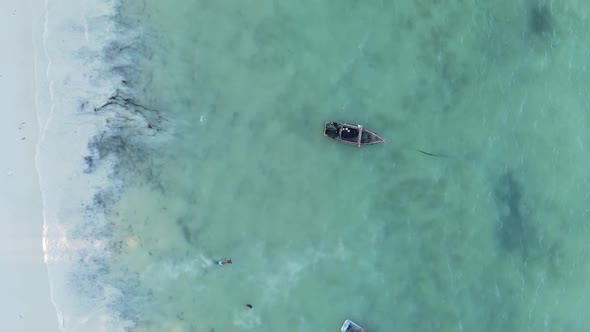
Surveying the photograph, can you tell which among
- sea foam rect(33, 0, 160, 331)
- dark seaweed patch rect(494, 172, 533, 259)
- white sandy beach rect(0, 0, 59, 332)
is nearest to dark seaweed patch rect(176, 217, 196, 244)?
sea foam rect(33, 0, 160, 331)

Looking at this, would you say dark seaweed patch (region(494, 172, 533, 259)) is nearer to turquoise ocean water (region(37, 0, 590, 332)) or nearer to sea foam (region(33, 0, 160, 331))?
turquoise ocean water (region(37, 0, 590, 332))

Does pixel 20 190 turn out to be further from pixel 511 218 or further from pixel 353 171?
pixel 511 218

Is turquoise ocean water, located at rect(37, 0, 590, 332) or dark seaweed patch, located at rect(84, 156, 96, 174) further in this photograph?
turquoise ocean water, located at rect(37, 0, 590, 332)

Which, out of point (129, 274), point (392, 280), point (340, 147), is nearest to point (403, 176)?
point (340, 147)

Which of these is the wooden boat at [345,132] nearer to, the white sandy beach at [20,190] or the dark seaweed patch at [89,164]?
the dark seaweed patch at [89,164]

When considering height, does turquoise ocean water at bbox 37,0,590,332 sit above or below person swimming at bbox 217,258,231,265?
above

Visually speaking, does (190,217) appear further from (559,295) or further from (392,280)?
(559,295)
